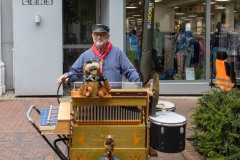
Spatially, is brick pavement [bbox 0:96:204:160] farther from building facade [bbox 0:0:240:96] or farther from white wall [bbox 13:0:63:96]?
building facade [bbox 0:0:240:96]

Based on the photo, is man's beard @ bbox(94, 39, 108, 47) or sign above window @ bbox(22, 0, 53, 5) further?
sign above window @ bbox(22, 0, 53, 5)

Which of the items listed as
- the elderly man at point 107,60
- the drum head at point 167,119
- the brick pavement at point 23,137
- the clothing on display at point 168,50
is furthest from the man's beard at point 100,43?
the clothing on display at point 168,50

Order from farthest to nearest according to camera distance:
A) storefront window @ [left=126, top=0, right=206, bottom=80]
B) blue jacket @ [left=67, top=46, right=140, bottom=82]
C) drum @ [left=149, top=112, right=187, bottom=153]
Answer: storefront window @ [left=126, top=0, right=206, bottom=80]
blue jacket @ [left=67, top=46, right=140, bottom=82]
drum @ [left=149, top=112, right=187, bottom=153]

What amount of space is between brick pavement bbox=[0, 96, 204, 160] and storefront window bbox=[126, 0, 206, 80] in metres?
1.21

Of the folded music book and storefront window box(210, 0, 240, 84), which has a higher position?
storefront window box(210, 0, 240, 84)

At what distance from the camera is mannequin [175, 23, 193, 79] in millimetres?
11938

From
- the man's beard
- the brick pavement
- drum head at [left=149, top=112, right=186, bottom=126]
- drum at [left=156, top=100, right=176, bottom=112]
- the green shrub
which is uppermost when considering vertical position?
the man's beard

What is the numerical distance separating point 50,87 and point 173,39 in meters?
3.53

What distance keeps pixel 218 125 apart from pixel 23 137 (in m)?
3.40

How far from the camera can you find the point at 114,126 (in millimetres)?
4270

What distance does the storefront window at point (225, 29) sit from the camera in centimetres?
1192

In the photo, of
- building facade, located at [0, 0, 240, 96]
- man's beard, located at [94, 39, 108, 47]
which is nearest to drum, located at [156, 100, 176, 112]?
man's beard, located at [94, 39, 108, 47]

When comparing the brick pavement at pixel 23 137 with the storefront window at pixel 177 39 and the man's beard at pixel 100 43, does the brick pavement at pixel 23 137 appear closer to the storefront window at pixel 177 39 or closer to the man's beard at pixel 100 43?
the storefront window at pixel 177 39

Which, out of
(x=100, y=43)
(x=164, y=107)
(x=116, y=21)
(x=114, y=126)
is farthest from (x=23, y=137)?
(x=116, y=21)
